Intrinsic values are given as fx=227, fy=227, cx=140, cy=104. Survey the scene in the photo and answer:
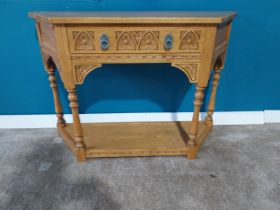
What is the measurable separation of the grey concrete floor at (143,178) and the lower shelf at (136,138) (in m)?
0.06

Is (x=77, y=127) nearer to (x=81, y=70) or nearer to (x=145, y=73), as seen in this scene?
(x=81, y=70)

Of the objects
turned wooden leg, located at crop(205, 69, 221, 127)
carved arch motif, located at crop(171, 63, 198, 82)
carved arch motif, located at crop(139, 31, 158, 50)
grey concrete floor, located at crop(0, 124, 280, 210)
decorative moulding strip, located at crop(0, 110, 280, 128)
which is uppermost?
carved arch motif, located at crop(139, 31, 158, 50)

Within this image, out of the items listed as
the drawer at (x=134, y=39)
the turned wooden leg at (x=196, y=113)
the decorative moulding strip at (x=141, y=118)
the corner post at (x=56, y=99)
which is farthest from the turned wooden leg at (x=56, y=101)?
the turned wooden leg at (x=196, y=113)

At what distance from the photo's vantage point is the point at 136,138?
1.57m

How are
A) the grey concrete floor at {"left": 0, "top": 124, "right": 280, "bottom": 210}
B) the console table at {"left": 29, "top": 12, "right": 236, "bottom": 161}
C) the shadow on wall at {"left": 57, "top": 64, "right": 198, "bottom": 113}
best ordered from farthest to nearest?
the shadow on wall at {"left": 57, "top": 64, "right": 198, "bottom": 113}, the grey concrete floor at {"left": 0, "top": 124, "right": 280, "bottom": 210}, the console table at {"left": 29, "top": 12, "right": 236, "bottom": 161}

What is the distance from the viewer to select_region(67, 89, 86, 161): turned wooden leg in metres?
1.22

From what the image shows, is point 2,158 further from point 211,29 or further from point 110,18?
point 211,29

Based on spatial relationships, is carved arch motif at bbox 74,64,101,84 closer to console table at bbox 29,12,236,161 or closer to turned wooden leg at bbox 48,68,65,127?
console table at bbox 29,12,236,161

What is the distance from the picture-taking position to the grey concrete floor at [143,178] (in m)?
1.15

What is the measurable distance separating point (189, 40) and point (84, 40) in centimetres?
51

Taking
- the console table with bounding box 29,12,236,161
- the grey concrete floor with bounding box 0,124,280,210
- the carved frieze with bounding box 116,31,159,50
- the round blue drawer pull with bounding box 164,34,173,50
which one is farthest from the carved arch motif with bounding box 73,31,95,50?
the grey concrete floor with bounding box 0,124,280,210

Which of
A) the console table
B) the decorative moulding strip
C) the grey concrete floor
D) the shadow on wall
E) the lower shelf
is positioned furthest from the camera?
the decorative moulding strip

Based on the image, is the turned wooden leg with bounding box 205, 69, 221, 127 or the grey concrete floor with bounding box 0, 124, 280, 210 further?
the turned wooden leg with bounding box 205, 69, 221, 127

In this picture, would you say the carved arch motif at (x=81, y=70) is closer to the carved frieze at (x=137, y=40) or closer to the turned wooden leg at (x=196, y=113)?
the carved frieze at (x=137, y=40)
